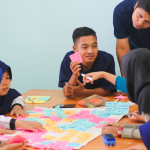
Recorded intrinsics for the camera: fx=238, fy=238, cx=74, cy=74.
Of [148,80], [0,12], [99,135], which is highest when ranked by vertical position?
[0,12]

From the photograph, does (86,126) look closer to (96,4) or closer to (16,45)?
(96,4)

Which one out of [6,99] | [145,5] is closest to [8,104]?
[6,99]

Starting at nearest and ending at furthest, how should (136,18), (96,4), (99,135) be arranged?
(99,135)
(136,18)
(96,4)

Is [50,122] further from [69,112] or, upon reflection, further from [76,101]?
[76,101]

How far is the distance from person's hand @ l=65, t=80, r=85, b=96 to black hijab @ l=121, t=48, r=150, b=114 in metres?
0.74

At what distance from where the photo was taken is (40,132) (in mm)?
1193

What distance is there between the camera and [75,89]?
1.87 metres

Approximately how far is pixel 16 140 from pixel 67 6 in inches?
77.3

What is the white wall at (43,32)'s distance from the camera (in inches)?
104

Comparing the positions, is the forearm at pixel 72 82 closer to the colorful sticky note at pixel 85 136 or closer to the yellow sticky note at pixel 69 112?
the yellow sticky note at pixel 69 112

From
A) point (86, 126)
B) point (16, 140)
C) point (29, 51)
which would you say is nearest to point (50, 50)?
point (29, 51)

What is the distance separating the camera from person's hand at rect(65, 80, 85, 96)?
185 centimetres

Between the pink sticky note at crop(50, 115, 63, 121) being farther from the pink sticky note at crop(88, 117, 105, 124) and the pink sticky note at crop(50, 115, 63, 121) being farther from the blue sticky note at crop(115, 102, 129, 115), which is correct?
the blue sticky note at crop(115, 102, 129, 115)

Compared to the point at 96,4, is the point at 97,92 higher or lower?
lower
